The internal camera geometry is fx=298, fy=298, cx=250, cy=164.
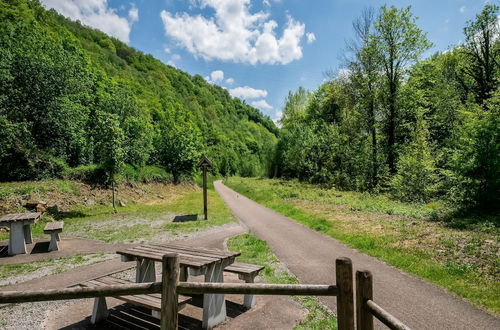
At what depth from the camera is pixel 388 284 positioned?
23.2ft

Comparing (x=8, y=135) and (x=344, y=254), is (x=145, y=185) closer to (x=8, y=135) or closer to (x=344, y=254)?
(x=8, y=135)

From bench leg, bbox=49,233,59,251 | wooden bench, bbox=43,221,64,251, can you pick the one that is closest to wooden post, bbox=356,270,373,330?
wooden bench, bbox=43,221,64,251

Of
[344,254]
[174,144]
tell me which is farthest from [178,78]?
[344,254]

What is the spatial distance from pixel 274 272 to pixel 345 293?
5303 mm

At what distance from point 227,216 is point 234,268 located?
12.9 metres

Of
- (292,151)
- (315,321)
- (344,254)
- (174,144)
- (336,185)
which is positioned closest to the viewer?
(315,321)

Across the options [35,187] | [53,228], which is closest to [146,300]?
[53,228]

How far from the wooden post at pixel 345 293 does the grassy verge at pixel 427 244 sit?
14.9 ft

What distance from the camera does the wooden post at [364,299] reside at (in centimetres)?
300

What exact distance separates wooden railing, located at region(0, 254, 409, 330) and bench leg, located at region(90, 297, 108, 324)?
2.07 meters

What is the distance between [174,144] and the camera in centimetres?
3997

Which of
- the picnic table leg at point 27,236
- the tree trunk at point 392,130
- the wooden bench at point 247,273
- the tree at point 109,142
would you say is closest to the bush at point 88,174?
the tree at point 109,142

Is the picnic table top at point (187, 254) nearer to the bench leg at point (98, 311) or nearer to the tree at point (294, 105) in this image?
the bench leg at point (98, 311)

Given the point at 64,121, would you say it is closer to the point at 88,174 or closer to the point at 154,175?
the point at 88,174
